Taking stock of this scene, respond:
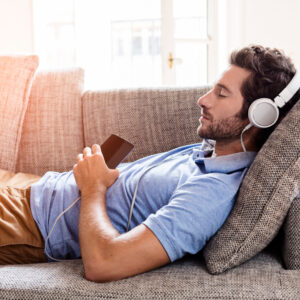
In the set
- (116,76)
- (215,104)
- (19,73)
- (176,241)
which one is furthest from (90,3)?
(176,241)

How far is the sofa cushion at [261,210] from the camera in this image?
1130 millimetres

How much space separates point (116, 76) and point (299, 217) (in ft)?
13.0

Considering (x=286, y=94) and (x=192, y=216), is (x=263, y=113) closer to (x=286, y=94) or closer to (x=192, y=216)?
(x=286, y=94)

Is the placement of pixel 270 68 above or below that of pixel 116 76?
above

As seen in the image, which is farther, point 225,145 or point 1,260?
point 225,145

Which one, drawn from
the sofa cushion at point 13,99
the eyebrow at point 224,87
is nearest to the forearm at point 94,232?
the eyebrow at point 224,87

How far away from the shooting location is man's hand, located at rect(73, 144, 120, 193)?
1.32 m

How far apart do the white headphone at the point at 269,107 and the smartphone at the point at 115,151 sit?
1.26 feet

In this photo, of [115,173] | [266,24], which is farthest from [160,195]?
[266,24]

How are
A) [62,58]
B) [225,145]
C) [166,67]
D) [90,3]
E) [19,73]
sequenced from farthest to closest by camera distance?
[62,58], [90,3], [166,67], [19,73], [225,145]

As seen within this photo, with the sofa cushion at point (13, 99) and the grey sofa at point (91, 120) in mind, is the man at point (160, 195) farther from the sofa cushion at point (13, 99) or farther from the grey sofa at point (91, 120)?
the sofa cushion at point (13, 99)

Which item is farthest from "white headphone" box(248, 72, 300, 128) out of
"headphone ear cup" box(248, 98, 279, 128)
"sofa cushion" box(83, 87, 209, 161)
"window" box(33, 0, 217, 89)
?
"window" box(33, 0, 217, 89)

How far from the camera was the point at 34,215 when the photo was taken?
1.38 m

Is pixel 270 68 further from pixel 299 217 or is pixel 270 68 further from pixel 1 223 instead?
pixel 1 223
